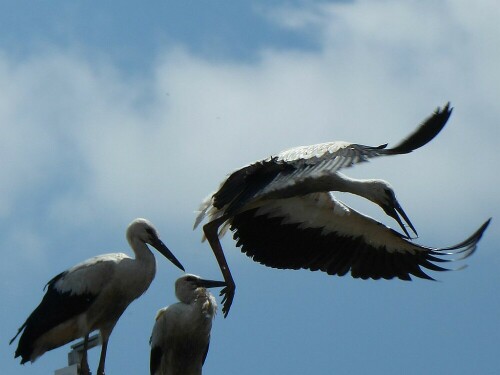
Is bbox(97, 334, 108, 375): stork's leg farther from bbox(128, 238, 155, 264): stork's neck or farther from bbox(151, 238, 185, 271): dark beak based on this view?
bbox(151, 238, 185, 271): dark beak

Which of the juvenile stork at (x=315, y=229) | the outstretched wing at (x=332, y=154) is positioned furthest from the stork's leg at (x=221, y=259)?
the outstretched wing at (x=332, y=154)

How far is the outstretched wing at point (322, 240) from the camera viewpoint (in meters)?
22.0

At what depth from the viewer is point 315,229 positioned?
22.2m

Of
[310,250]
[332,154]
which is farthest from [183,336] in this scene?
[332,154]

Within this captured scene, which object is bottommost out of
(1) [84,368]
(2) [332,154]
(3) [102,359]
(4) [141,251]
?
(1) [84,368]

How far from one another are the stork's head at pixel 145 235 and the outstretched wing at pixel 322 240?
2.59ft

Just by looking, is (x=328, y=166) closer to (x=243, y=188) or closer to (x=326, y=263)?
(x=243, y=188)

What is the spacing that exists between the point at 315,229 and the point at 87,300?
236cm

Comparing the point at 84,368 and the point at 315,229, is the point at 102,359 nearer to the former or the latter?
the point at 84,368

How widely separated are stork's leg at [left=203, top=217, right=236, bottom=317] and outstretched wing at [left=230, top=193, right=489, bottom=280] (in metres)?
0.38

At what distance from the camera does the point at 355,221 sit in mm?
22031

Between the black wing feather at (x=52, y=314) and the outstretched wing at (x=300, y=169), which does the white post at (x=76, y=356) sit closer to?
the black wing feather at (x=52, y=314)

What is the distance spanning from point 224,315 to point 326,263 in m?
1.43

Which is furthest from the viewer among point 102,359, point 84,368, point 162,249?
point 162,249
